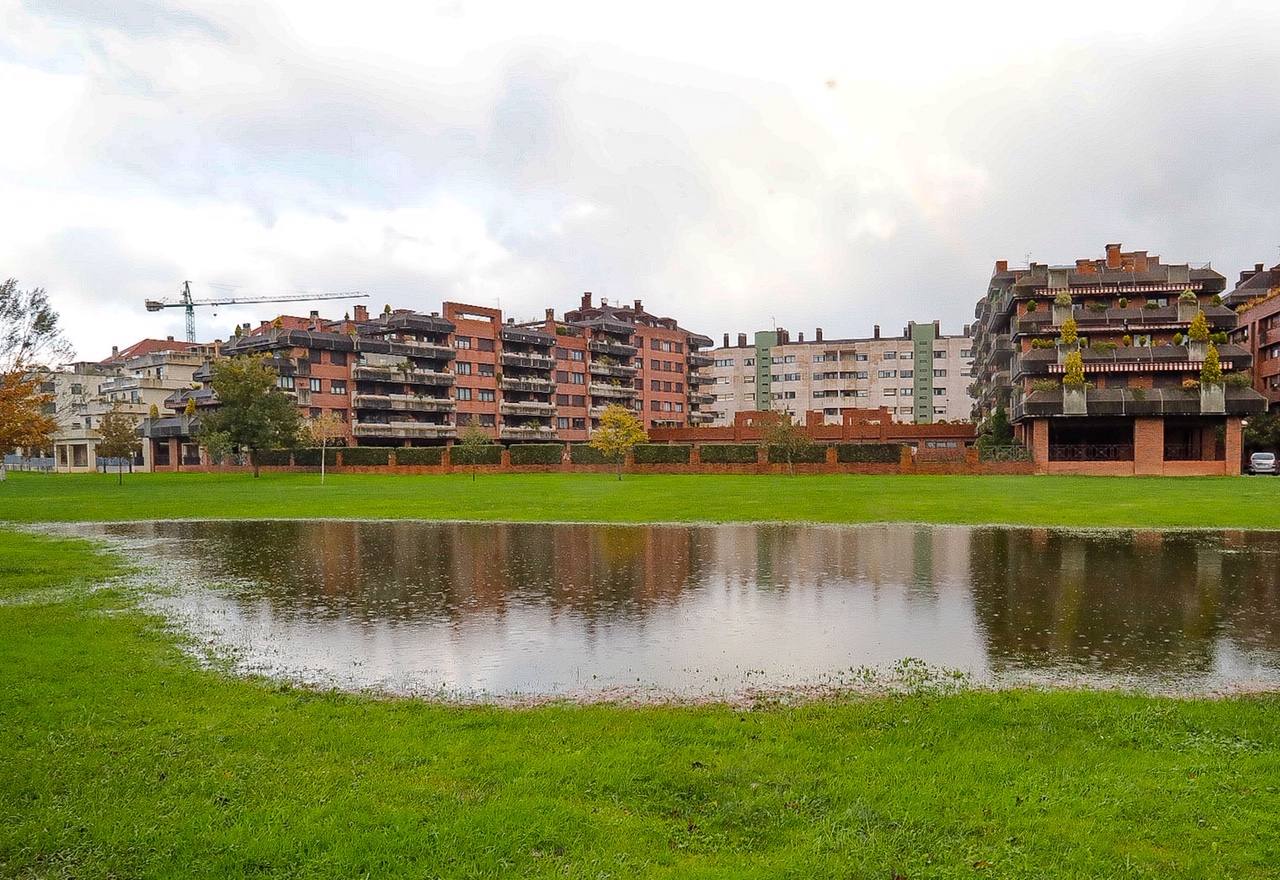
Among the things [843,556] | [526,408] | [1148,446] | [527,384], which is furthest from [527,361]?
[843,556]

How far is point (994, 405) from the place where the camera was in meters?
92.8

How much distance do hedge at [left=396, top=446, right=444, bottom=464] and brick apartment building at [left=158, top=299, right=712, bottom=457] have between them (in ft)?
67.0

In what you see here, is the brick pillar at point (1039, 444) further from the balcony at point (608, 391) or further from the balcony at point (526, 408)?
the balcony at point (608, 391)

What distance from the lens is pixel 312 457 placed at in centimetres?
8488

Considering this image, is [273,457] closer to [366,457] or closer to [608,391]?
[366,457]

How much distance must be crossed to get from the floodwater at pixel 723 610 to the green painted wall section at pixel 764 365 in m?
137

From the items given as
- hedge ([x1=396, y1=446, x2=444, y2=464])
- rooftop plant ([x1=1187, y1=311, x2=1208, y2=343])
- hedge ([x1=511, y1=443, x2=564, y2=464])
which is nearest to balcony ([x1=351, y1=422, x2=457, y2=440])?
hedge ([x1=396, y1=446, x2=444, y2=464])

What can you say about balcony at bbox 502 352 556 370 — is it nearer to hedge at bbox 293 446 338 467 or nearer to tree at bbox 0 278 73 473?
hedge at bbox 293 446 338 467

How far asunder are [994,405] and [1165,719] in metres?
90.1

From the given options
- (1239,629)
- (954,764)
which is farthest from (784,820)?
(1239,629)

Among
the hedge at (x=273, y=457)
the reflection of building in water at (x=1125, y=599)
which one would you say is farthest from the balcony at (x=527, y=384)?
the reflection of building in water at (x=1125, y=599)

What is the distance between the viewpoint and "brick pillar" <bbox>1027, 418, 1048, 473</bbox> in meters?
70.9

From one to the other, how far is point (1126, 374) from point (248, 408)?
238 ft

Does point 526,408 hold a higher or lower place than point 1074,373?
lower
